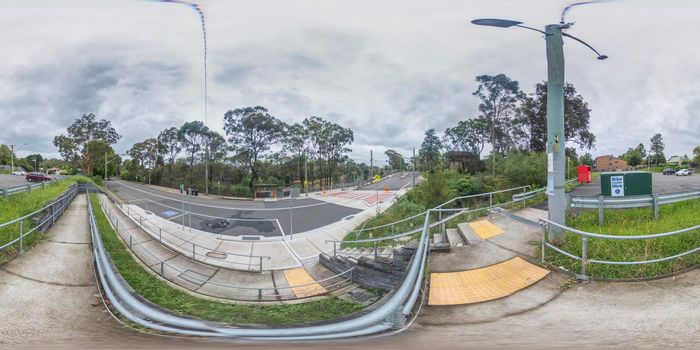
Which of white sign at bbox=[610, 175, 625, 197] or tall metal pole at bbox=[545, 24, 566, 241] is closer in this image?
tall metal pole at bbox=[545, 24, 566, 241]

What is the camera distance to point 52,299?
4039 millimetres

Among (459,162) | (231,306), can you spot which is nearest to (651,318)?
(231,306)

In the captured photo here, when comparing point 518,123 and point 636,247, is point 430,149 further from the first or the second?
point 636,247

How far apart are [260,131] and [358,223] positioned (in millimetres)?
18616

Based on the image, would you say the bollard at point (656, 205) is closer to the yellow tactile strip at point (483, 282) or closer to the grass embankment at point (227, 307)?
the yellow tactile strip at point (483, 282)

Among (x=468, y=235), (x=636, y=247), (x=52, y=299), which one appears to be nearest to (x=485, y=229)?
(x=468, y=235)

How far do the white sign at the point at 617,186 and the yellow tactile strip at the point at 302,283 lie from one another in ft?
23.5

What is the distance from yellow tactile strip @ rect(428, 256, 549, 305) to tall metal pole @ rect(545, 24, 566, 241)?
3.60ft

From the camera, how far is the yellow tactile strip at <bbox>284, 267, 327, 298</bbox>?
303 inches

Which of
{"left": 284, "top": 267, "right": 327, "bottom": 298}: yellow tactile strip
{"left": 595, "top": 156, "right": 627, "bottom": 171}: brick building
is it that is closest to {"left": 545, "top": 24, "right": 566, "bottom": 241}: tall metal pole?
{"left": 284, "top": 267, "right": 327, "bottom": 298}: yellow tactile strip

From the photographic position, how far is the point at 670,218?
6.23 metres

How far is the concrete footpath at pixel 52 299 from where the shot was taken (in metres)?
3.30

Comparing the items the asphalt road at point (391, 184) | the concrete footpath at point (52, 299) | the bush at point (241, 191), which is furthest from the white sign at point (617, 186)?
the asphalt road at point (391, 184)

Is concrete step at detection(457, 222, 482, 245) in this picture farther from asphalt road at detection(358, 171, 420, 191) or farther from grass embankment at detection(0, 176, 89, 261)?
asphalt road at detection(358, 171, 420, 191)
